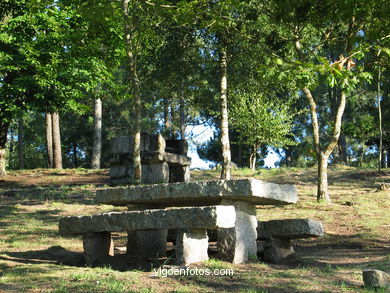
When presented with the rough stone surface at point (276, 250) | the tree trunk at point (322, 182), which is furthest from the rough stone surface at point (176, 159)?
the rough stone surface at point (276, 250)

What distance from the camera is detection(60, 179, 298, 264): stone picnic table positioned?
6898mm

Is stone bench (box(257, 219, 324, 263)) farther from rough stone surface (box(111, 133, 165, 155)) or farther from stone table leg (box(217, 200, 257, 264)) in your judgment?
rough stone surface (box(111, 133, 165, 155))

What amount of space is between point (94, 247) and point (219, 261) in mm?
2025

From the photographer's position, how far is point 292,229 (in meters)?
7.74

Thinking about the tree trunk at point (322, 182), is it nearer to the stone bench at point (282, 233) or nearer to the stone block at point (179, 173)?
the stone block at point (179, 173)

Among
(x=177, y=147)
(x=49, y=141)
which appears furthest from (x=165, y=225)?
(x=49, y=141)

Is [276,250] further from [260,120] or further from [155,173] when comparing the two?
[260,120]

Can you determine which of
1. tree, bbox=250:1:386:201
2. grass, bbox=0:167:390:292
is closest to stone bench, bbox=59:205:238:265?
grass, bbox=0:167:390:292

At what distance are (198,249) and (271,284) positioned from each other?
143 centimetres

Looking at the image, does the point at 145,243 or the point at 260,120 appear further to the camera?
the point at 260,120

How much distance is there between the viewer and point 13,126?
42000mm

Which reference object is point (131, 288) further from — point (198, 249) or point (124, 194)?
point (124, 194)

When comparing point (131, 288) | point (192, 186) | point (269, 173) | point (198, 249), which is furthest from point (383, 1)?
point (269, 173)

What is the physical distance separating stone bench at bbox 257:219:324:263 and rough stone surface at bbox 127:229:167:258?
64.0 inches
